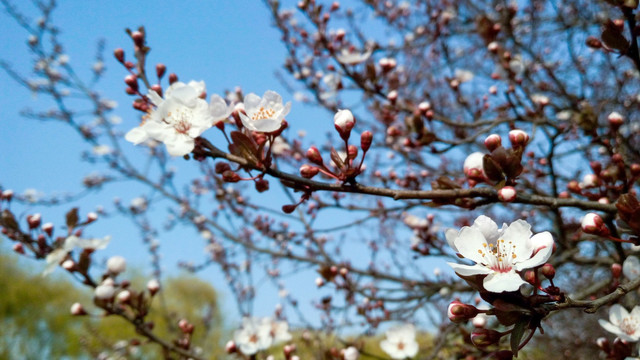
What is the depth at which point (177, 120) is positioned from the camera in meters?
0.97

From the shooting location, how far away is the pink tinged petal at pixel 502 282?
651 millimetres

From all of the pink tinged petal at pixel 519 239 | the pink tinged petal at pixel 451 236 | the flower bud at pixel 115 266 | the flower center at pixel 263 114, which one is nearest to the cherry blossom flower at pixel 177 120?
the flower center at pixel 263 114

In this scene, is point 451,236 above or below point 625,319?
above

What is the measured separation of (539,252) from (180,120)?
78cm

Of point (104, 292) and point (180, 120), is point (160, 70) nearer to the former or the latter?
point (180, 120)

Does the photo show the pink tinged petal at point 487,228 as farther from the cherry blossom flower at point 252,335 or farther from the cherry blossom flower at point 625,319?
the cherry blossom flower at point 252,335

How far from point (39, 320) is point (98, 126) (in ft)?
21.6

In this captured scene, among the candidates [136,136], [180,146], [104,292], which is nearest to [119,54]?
[136,136]

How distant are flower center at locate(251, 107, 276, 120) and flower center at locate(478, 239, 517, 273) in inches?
22.0

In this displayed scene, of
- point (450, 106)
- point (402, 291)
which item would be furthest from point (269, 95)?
point (450, 106)

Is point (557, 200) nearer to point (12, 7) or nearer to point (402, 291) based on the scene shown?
point (402, 291)

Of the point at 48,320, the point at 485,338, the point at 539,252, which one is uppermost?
the point at 539,252

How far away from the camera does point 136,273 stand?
980cm

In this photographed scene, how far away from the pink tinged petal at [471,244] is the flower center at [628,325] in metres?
0.64
